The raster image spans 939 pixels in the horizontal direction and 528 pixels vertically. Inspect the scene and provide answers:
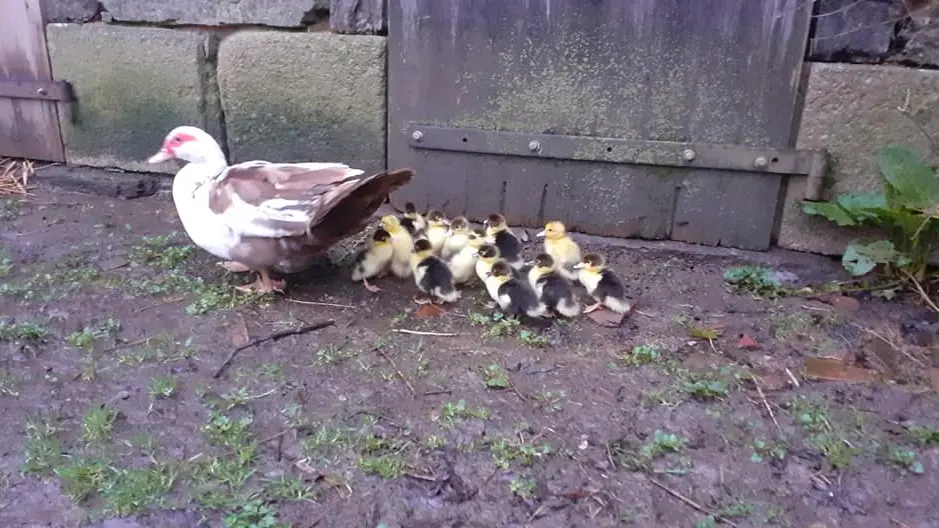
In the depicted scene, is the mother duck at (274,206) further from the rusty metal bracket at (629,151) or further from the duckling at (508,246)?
the rusty metal bracket at (629,151)

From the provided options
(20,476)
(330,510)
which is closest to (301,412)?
(330,510)

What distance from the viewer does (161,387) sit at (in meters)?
2.84

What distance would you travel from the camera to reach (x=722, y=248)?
425 centimetres

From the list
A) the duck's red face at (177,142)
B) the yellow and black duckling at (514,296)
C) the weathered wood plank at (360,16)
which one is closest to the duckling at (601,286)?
the yellow and black duckling at (514,296)

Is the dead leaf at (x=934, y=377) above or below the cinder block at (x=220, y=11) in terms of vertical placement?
below

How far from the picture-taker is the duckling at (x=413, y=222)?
3.96 meters

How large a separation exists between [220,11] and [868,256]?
364 cm

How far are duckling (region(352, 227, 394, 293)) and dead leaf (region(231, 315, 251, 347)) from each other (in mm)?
605

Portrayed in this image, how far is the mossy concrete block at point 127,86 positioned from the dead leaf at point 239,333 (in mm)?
1796

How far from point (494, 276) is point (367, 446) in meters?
1.19

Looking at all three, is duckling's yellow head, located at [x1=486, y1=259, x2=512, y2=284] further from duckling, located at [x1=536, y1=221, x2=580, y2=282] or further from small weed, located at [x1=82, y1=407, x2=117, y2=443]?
small weed, located at [x1=82, y1=407, x2=117, y2=443]

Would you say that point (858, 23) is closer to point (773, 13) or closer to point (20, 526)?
point (773, 13)

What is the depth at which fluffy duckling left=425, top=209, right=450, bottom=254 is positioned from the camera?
389 centimetres

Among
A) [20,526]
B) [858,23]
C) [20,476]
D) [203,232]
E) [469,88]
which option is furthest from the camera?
[469,88]
